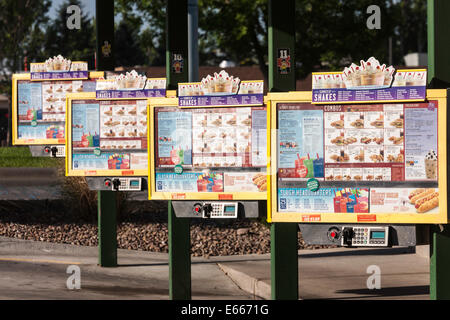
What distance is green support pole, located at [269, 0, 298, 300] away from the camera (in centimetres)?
754

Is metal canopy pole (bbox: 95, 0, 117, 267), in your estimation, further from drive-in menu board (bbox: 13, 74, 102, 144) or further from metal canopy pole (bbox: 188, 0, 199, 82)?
drive-in menu board (bbox: 13, 74, 102, 144)

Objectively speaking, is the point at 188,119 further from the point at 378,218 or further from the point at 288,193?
the point at 378,218

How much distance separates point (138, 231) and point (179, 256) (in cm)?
600

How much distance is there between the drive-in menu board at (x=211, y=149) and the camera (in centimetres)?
814

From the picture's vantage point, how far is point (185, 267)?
356 inches

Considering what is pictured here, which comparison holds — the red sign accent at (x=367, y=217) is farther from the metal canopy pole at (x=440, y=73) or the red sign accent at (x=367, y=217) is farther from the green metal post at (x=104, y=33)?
the green metal post at (x=104, y=33)

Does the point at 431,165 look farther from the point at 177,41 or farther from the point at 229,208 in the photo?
the point at 177,41

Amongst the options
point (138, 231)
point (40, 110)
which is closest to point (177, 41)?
point (40, 110)

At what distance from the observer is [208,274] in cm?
1155

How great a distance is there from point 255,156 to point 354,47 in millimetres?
31445

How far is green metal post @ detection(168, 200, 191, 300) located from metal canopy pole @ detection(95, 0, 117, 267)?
3.17 metres

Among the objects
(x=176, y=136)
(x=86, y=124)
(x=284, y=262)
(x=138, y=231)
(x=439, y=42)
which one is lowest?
(x=138, y=231)

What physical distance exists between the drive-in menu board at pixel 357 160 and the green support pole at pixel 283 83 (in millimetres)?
523

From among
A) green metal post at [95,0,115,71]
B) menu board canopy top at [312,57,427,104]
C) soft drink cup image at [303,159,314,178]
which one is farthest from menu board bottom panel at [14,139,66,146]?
menu board canopy top at [312,57,427,104]
